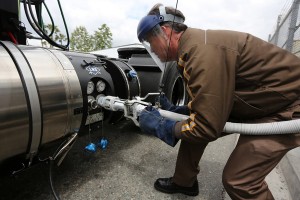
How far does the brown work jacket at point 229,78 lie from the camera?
1.18 metres

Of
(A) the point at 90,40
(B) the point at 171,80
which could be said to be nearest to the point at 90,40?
(A) the point at 90,40

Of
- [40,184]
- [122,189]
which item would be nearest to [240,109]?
[122,189]

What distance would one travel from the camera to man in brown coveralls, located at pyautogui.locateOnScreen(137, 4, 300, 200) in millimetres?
1190

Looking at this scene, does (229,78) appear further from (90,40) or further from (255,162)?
(90,40)

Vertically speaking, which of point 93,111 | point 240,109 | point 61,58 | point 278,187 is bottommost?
point 278,187

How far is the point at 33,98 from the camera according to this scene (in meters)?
1.28

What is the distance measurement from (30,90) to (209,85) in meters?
0.95

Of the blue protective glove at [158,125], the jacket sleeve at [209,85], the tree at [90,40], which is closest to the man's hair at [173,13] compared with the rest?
the jacket sleeve at [209,85]

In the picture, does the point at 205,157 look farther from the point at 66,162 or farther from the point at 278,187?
the point at 66,162

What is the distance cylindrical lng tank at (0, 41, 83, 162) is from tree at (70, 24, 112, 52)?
800cm

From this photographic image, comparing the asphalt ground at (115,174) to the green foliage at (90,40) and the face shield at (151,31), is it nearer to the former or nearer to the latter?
the face shield at (151,31)

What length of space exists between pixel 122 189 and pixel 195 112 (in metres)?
0.92

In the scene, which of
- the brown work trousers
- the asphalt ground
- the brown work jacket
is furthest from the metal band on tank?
the brown work trousers

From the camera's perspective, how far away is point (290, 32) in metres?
2.97
